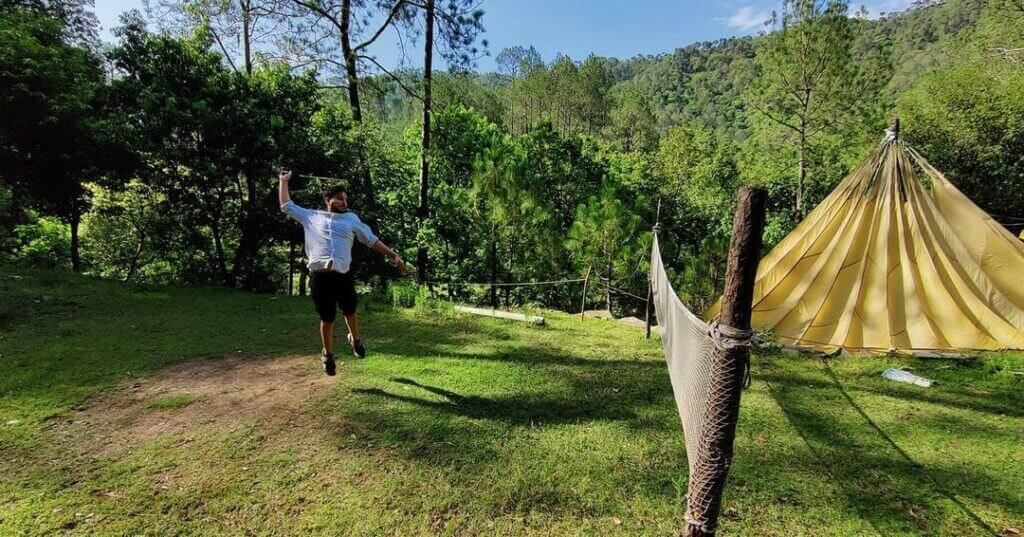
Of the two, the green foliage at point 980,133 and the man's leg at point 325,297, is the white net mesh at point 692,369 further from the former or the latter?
the green foliage at point 980,133

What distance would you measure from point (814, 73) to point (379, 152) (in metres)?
12.9

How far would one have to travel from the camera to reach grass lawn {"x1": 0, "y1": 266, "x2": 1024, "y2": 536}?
7.88 feet

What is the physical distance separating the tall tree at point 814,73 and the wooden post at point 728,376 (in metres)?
15.0

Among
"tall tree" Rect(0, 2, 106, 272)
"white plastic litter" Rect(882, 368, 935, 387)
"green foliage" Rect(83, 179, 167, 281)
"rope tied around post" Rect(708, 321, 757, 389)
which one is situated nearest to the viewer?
"rope tied around post" Rect(708, 321, 757, 389)

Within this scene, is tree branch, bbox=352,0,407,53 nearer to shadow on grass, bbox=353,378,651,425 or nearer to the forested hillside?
the forested hillside

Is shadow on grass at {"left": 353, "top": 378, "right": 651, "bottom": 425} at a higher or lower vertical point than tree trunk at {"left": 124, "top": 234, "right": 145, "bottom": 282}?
lower

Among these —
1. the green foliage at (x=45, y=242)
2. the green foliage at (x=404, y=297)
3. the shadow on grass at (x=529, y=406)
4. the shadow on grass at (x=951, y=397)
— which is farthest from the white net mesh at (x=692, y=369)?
the green foliage at (x=45, y=242)

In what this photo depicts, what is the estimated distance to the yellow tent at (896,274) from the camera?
551cm

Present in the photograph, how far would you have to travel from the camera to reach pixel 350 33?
→ 476 inches

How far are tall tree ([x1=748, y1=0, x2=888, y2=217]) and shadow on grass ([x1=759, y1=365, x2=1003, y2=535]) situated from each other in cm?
1241

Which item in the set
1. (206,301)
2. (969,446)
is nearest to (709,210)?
(969,446)

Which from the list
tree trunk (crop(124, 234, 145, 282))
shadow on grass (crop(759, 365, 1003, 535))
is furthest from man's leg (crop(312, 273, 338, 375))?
tree trunk (crop(124, 234, 145, 282))

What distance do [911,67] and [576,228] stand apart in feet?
215

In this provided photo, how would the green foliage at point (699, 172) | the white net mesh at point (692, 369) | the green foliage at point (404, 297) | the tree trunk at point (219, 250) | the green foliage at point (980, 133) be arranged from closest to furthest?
the white net mesh at point (692, 369)
the green foliage at point (404, 297)
the tree trunk at point (219, 250)
the green foliage at point (980, 133)
the green foliage at point (699, 172)
